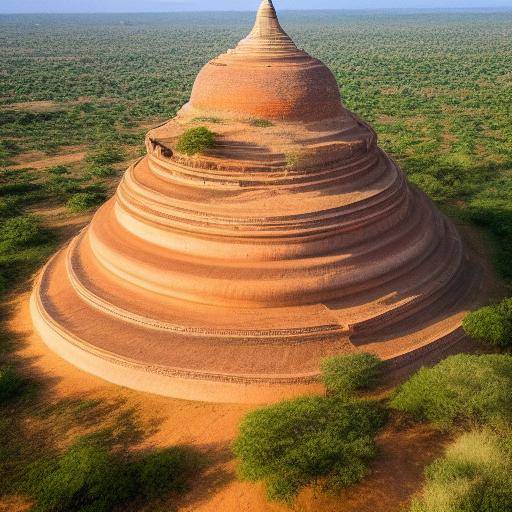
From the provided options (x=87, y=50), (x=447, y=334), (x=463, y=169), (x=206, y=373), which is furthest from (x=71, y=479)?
(x=87, y=50)

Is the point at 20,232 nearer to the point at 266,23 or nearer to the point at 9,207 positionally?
the point at 9,207

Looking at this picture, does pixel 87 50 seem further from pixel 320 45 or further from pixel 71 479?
pixel 71 479

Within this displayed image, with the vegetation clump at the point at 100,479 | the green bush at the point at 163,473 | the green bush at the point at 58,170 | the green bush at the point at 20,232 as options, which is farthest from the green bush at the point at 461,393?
the green bush at the point at 58,170

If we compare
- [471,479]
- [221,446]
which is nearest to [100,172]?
[221,446]

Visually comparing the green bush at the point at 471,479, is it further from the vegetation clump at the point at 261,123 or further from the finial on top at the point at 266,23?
the finial on top at the point at 266,23

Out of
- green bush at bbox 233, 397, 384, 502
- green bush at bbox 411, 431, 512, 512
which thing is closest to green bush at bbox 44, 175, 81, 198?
green bush at bbox 233, 397, 384, 502

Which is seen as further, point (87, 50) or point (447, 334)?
point (87, 50)

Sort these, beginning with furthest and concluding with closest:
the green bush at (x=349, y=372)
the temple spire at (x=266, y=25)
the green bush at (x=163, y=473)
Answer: the temple spire at (x=266, y=25) → the green bush at (x=349, y=372) → the green bush at (x=163, y=473)
